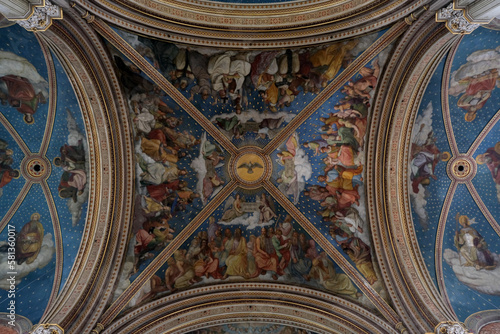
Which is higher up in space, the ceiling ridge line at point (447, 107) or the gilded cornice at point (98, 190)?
the ceiling ridge line at point (447, 107)

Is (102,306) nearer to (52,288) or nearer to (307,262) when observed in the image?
(52,288)

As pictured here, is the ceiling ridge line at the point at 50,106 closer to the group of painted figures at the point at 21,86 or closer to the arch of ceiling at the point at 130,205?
the group of painted figures at the point at 21,86

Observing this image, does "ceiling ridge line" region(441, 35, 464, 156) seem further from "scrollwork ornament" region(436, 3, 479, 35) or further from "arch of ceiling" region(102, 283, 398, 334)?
"arch of ceiling" region(102, 283, 398, 334)

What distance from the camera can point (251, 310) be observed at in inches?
439

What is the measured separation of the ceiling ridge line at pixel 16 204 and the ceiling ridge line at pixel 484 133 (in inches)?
472

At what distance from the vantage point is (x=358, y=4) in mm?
8500

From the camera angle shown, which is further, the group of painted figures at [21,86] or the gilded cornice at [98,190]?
the gilded cornice at [98,190]

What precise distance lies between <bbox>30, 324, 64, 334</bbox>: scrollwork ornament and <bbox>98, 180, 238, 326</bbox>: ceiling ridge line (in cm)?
130

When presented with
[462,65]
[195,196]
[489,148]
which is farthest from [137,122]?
[489,148]

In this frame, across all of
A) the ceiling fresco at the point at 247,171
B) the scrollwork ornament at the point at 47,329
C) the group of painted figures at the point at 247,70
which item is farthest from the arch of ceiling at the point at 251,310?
the group of painted figures at the point at 247,70

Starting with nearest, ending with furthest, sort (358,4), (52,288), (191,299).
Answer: (358,4) → (52,288) → (191,299)

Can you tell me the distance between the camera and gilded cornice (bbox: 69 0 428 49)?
820 cm

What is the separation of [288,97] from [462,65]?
4684 millimetres

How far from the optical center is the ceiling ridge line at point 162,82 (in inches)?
336
